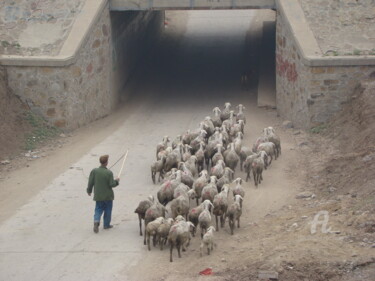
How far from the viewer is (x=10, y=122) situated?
23.4 meters

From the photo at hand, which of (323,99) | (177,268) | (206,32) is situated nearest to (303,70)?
(323,99)

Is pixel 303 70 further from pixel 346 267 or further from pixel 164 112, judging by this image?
pixel 346 267

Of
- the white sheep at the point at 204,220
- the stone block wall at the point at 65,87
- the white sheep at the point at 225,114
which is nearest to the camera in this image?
the white sheep at the point at 204,220

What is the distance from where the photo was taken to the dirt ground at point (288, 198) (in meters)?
14.1

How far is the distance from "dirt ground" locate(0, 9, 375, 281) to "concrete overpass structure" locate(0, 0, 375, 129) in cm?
56

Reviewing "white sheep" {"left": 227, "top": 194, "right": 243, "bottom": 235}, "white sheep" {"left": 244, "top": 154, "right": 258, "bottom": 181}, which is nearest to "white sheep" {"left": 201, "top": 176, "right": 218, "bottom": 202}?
"white sheep" {"left": 227, "top": 194, "right": 243, "bottom": 235}

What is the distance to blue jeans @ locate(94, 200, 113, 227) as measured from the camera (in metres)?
17.0

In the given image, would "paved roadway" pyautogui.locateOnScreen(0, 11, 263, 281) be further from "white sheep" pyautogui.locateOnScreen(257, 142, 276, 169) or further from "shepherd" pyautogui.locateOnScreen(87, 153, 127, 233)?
"white sheep" pyautogui.locateOnScreen(257, 142, 276, 169)

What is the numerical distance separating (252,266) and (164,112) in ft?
43.6

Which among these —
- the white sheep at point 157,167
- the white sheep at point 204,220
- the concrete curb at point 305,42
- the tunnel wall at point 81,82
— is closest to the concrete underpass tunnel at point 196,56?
the tunnel wall at point 81,82

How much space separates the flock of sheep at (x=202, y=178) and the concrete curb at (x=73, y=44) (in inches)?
184

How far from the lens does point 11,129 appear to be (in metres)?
23.2

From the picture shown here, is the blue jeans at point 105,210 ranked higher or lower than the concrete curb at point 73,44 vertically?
lower

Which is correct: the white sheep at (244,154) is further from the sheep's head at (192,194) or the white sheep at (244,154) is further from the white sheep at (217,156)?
the sheep's head at (192,194)
